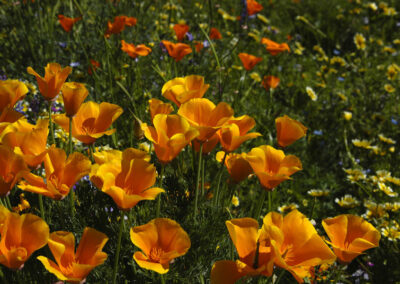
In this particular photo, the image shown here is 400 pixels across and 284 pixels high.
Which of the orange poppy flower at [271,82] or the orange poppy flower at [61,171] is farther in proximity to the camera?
the orange poppy flower at [271,82]

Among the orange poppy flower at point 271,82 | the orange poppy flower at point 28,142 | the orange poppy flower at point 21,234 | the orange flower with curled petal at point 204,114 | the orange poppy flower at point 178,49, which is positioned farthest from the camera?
the orange poppy flower at point 271,82

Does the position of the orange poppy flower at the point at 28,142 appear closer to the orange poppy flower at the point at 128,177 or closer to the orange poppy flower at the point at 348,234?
the orange poppy flower at the point at 128,177

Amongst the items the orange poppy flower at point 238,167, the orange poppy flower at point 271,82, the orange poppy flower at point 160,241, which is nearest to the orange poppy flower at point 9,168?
the orange poppy flower at point 160,241

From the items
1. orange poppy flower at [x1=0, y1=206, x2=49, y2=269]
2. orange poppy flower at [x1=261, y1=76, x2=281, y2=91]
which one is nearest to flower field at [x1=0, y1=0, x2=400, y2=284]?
orange poppy flower at [x1=0, y1=206, x2=49, y2=269]

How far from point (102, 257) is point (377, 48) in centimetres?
390

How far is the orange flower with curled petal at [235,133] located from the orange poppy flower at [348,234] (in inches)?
9.9

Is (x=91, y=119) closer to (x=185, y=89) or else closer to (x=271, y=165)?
(x=185, y=89)

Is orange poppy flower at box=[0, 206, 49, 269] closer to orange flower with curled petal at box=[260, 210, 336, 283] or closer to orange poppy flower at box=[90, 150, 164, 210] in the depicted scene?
orange poppy flower at box=[90, 150, 164, 210]

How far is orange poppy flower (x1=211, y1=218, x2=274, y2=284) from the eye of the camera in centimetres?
70

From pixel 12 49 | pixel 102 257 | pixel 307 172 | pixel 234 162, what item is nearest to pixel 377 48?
pixel 307 172

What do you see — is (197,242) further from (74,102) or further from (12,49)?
(12,49)

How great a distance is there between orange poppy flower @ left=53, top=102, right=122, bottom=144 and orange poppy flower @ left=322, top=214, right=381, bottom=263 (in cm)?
54

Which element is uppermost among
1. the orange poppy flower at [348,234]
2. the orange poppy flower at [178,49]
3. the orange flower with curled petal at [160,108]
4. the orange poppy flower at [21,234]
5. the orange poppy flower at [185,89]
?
the orange poppy flower at [185,89]

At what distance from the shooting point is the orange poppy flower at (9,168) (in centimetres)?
70
